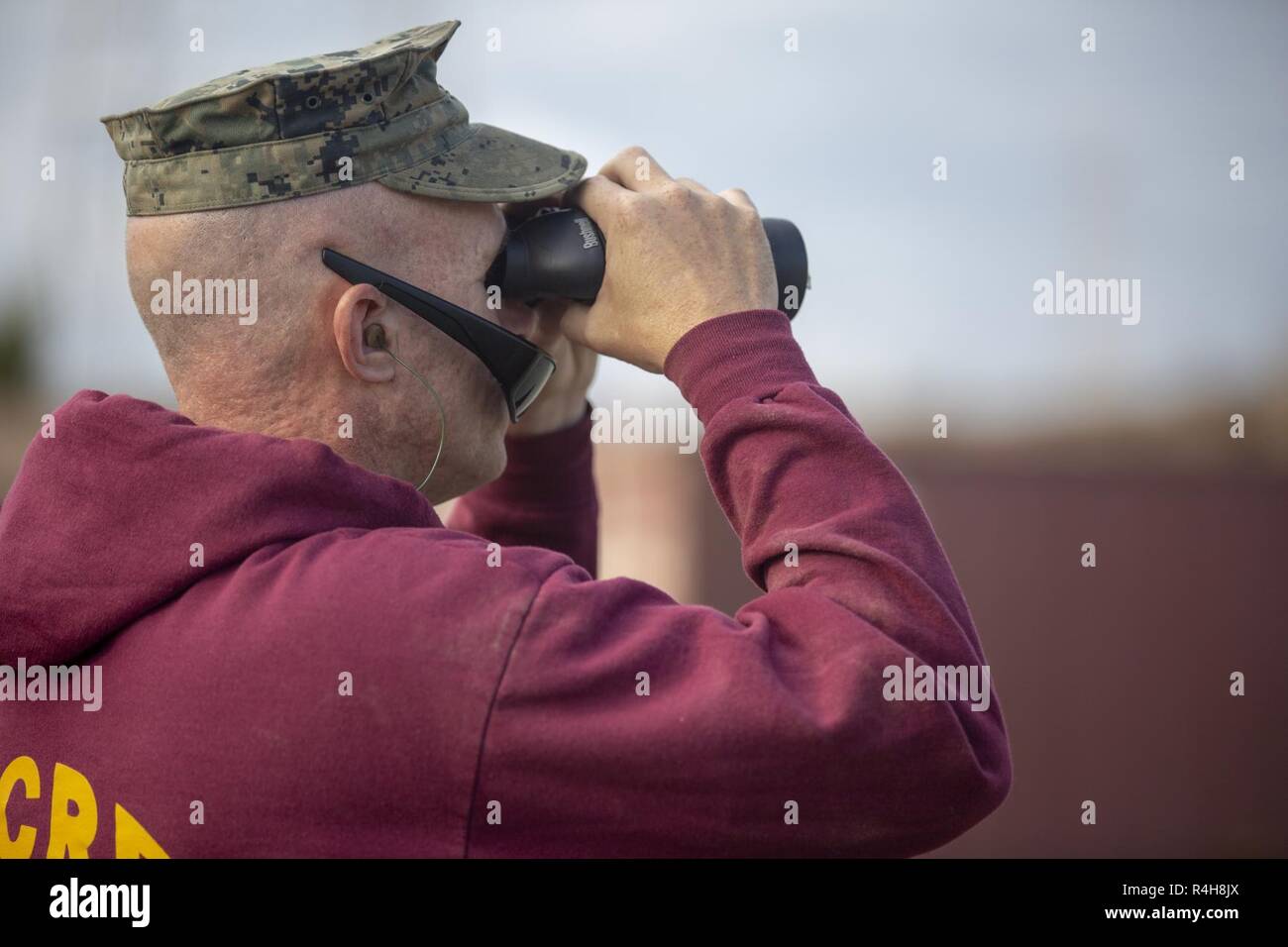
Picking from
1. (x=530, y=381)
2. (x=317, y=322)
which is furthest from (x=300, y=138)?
(x=530, y=381)

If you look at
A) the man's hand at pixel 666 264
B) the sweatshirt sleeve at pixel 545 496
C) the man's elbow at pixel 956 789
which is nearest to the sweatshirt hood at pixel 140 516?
the man's hand at pixel 666 264

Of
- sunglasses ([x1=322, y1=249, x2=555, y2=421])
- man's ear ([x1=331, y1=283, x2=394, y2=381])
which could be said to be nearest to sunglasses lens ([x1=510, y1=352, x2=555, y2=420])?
sunglasses ([x1=322, y1=249, x2=555, y2=421])

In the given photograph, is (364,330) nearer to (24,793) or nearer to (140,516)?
(140,516)

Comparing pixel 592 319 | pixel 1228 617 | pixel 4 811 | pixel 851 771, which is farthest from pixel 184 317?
pixel 1228 617

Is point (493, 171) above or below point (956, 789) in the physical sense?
above

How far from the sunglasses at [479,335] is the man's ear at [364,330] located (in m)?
0.02

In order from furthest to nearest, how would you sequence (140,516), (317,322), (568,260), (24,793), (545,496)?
(545,496) < (568,260) < (317,322) < (24,793) < (140,516)

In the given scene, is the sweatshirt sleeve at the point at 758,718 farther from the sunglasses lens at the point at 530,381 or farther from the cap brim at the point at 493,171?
the cap brim at the point at 493,171

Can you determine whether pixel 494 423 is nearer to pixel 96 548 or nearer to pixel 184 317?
pixel 184 317

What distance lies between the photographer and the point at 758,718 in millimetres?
1270

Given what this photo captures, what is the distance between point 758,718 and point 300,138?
0.93 meters

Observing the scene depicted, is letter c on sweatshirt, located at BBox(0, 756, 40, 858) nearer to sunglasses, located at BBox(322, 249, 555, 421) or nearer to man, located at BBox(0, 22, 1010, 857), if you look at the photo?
man, located at BBox(0, 22, 1010, 857)

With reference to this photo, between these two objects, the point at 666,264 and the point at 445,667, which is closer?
the point at 445,667

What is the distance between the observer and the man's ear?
1600 mm
